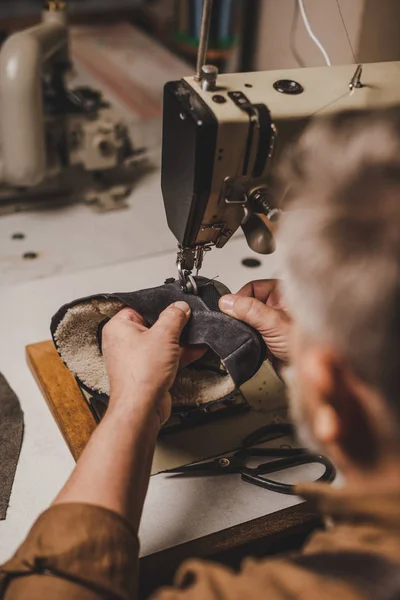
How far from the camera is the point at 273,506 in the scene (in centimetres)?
107

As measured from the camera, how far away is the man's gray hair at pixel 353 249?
0.57 m

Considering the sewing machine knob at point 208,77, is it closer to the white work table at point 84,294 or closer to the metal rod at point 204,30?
the metal rod at point 204,30

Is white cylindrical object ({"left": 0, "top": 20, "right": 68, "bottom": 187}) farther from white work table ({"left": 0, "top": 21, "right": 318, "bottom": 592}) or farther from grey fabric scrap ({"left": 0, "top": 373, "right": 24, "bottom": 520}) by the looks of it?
grey fabric scrap ({"left": 0, "top": 373, "right": 24, "bottom": 520})

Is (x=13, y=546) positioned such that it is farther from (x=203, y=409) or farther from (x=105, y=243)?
(x=105, y=243)

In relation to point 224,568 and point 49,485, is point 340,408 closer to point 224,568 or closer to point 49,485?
point 224,568

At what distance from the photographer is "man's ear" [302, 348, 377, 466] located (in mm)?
616

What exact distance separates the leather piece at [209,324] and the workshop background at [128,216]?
212mm

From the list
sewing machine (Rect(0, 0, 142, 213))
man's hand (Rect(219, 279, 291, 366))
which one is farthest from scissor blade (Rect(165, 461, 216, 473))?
sewing machine (Rect(0, 0, 142, 213))

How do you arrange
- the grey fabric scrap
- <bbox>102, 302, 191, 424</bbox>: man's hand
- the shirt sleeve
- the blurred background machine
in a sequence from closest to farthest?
1. the shirt sleeve
2. <bbox>102, 302, 191, 424</bbox>: man's hand
3. the grey fabric scrap
4. the blurred background machine

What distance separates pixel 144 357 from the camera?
3.32ft

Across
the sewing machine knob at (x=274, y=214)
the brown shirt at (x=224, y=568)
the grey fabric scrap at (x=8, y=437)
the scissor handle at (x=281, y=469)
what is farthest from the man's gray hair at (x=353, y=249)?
the grey fabric scrap at (x=8, y=437)

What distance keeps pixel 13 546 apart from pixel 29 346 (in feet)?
1.45

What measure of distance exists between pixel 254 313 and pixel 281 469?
0.28 metres

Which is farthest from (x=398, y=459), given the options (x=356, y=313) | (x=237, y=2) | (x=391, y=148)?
(x=237, y=2)
